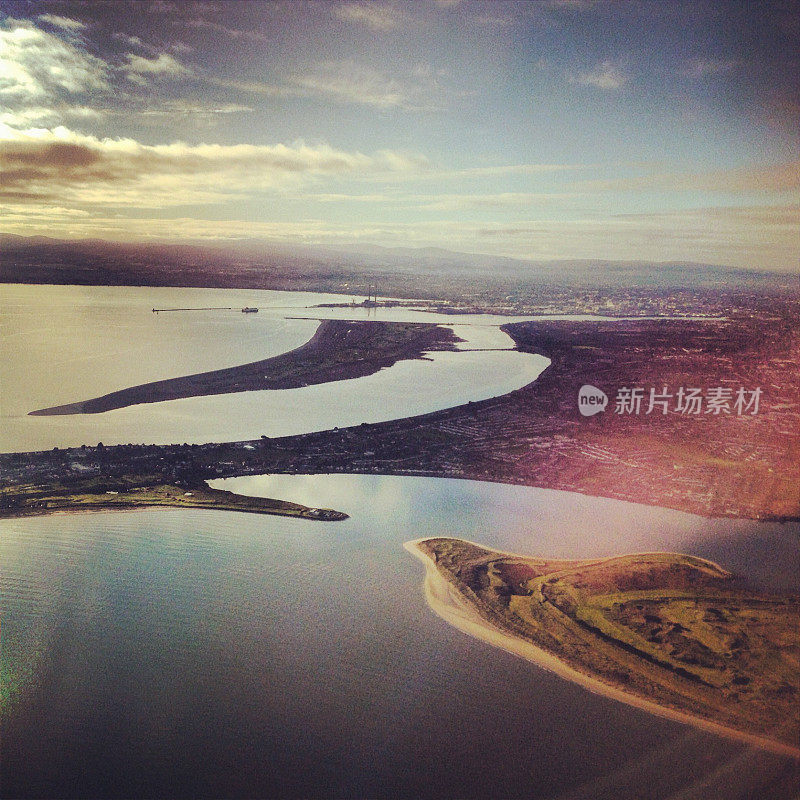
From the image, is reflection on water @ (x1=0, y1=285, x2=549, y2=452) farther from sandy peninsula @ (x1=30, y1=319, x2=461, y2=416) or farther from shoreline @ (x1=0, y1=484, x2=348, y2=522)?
shoreline @ (x1=0, y1=484, x2=348, y2=522)

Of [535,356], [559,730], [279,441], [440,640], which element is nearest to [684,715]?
[559,730]

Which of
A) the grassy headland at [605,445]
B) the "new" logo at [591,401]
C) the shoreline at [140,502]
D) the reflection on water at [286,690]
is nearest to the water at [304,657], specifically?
the reflection on water at [286,690]

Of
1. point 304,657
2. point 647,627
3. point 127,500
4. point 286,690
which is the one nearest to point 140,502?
point 127,500

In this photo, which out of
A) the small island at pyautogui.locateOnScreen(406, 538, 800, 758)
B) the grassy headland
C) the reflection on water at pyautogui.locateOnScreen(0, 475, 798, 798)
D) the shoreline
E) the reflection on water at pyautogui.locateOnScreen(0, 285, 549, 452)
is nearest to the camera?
the reflection on water at pyautogui.locateOnScreen(0, 475, 798, 798)

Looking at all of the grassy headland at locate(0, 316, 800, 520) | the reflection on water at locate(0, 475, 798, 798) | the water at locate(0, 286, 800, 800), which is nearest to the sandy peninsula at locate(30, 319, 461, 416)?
the water at locate(0, 286, 800, 800)

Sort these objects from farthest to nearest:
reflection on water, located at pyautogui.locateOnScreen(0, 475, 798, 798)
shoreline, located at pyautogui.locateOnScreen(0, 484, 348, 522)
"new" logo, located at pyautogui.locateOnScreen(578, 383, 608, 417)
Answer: "new" logo, located at pyautogui.locateOnScreen(578, 383, 608, 417) < shoreline, located at pyautogui.locateOnScreen(0, 484, 348, 522) < reflection on water, located at pyautogui.locateOnScreen(0, 475, 798, 798)

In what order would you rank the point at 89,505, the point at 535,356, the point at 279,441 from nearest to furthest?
1. the point at 89,505
2. the point at 279,441
3. the point at 535,356

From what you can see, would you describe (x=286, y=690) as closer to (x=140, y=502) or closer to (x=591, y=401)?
(x=140, y=502)

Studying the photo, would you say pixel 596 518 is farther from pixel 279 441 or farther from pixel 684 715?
pixel 279 441
